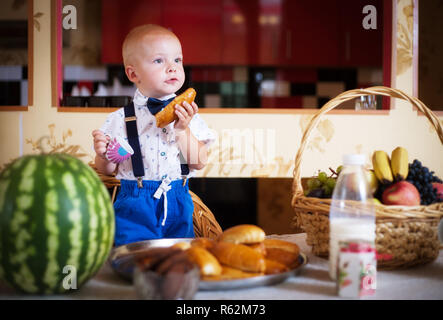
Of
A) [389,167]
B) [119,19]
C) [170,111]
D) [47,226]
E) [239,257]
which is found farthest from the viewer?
[119,19]

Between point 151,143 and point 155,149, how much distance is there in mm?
24

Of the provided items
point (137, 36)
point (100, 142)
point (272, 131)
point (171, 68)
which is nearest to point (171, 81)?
point (171, 68)

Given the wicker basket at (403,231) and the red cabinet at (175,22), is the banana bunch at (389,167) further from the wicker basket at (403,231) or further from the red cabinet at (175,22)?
the red cabinet at (175,22)

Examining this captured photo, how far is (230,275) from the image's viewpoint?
2.43ft

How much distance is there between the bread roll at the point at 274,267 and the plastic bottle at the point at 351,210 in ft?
0.28

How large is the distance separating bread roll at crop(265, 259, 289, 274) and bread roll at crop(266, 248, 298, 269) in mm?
18

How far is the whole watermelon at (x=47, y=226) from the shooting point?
651mm

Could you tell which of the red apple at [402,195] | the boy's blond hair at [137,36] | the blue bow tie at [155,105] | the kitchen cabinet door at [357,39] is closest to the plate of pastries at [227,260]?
the red apple at [402,195]

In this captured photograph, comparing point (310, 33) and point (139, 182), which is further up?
point (310, 33)

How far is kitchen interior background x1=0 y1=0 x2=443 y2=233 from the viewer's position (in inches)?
175

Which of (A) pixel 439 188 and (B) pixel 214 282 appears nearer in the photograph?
(B) pixel 214 282

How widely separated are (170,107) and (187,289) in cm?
68

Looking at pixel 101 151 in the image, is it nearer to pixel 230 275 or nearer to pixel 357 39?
pixel 230 275
